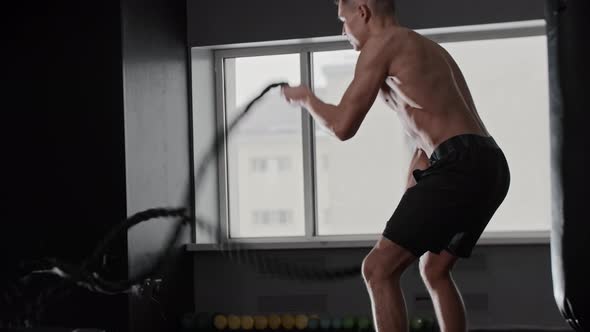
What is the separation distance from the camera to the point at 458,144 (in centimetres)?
226

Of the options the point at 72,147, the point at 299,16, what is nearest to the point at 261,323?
the point at 72,147

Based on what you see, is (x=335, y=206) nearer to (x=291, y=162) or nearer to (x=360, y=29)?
(x=291, y=162)

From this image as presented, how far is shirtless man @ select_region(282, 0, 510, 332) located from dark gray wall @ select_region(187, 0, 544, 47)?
2.02m

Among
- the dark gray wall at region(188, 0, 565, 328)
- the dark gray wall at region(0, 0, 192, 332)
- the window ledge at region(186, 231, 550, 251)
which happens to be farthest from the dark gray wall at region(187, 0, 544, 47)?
the window ledge at region(186, 231, 550, 251)

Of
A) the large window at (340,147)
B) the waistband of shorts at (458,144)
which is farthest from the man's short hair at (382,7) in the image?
the large window at (340,147)

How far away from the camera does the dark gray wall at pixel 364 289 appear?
425cm

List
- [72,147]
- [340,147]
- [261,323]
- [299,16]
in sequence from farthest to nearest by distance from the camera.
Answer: [340,147]
[299,16]
[261,323]
[72,147]

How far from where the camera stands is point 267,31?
4629 millimetres

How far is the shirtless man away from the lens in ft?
7.16

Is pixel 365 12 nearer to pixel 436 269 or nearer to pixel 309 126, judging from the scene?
pixel 436 269

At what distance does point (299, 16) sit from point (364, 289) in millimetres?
1650

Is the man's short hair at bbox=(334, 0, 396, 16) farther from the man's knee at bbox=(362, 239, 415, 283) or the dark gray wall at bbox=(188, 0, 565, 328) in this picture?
the dark gray wall at bbox=(188, 0, 565, 328)

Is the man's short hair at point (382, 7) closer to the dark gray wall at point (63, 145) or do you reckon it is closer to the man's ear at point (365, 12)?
the man's ear at point (365, 12)

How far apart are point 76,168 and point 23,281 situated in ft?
2.02
